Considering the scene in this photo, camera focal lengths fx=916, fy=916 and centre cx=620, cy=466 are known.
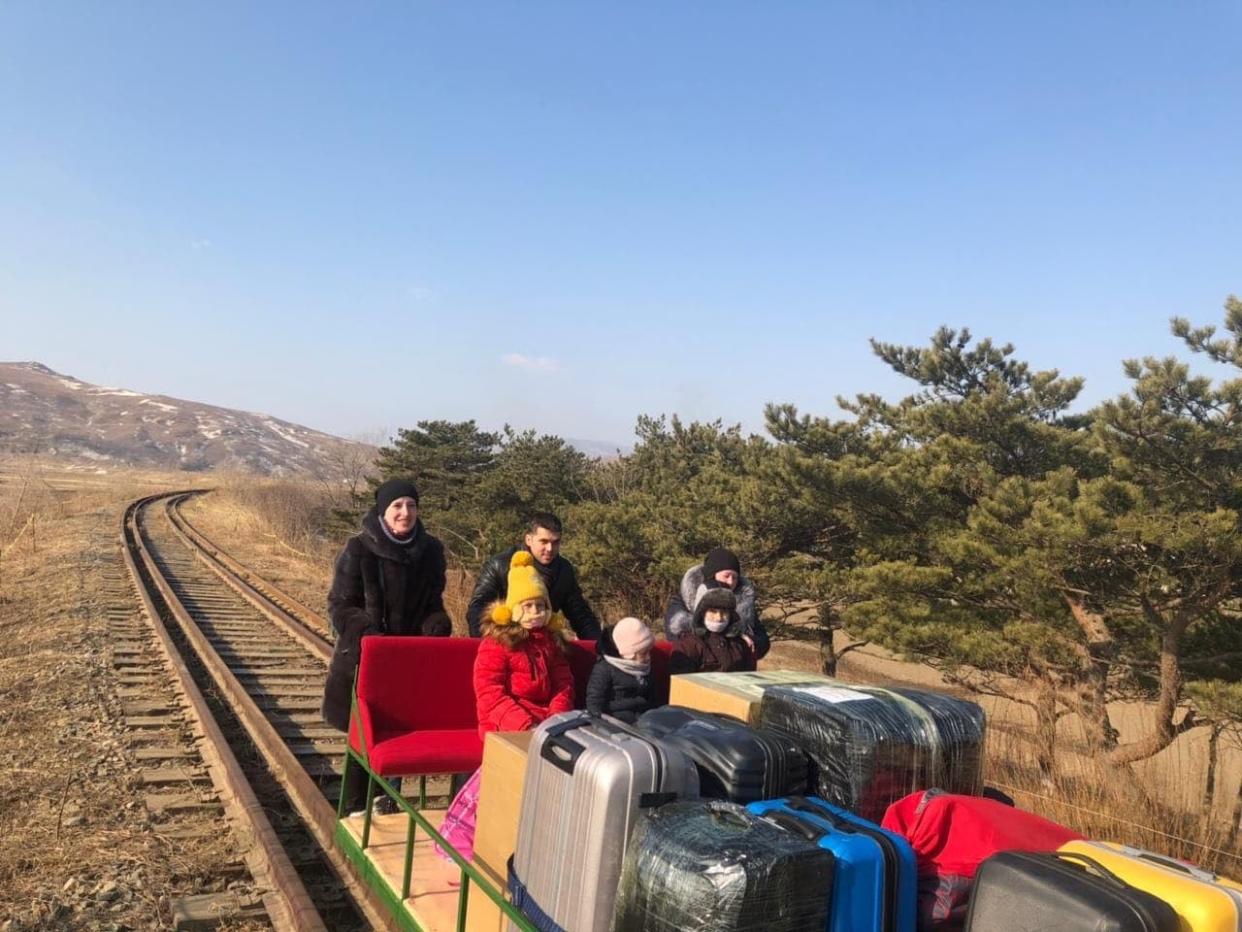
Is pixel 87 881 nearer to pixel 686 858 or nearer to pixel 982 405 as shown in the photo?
pixel 686 858

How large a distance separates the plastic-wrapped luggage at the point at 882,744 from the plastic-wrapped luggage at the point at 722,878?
26.8 inches

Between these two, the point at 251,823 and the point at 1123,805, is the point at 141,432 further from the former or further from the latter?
the point at 1123,805

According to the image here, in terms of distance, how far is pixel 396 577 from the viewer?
5035 millimetres

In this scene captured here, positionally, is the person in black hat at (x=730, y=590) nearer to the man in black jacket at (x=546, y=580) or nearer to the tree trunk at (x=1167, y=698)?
the man in black jacket at (x=546, y=580)

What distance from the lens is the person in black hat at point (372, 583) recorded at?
488 centimetres

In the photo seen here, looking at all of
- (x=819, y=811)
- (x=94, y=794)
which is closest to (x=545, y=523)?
(x=819, y=811)

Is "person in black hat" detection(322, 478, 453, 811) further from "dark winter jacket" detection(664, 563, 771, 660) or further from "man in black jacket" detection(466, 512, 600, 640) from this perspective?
"dark winter jacket" detection(664, 563, 771, 660)

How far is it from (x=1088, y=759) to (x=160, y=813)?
10.9m

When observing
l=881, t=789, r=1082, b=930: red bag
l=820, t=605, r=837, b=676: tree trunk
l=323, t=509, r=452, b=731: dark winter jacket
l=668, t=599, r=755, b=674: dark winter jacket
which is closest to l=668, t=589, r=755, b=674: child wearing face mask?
l=668, t=599, r=755, b=674: dark winter jacket

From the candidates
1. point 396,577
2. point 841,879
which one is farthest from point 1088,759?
point 841,879

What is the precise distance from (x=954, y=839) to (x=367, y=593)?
336cm

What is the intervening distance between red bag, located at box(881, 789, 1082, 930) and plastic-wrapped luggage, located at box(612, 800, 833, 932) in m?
0.49

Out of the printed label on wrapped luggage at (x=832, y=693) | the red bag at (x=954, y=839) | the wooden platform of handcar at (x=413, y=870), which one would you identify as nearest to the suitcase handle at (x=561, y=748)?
the wooden platform of handcar at (x=413, y=870)

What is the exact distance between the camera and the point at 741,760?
108 inches
